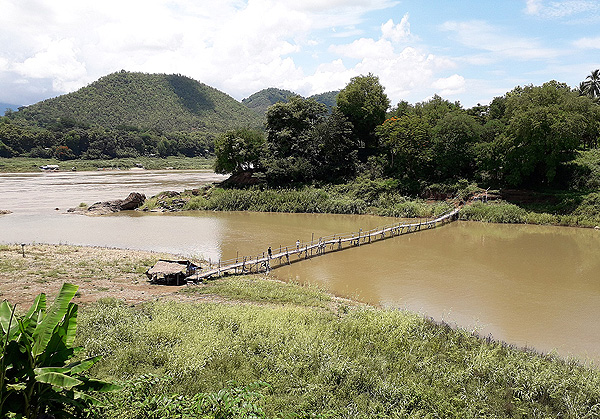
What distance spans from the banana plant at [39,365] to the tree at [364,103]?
46.4m

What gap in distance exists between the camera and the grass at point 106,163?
8281 cm

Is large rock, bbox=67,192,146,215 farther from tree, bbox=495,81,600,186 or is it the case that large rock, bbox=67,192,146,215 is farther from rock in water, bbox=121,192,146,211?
tree, bbox=495,81,600,186

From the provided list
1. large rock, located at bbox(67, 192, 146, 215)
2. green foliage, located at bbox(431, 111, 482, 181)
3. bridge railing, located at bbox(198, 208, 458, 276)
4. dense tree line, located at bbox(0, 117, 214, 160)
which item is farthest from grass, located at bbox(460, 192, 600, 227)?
dense tree line, located at bbox(0, 117, 214, 160)

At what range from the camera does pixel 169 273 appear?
57.4ft

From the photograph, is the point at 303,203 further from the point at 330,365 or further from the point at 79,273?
the point at 330,365

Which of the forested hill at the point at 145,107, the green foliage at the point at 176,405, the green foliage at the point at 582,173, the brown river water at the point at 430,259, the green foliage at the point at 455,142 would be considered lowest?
the brown river water at the point at 430,259

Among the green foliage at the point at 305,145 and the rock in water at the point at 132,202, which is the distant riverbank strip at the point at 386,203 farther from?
the green foliage at the point at 305,145

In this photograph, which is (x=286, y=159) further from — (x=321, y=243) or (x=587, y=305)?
(x=587, y=305)

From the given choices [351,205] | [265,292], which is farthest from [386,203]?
[265,292]

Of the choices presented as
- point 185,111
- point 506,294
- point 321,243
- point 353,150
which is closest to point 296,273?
point 321,243

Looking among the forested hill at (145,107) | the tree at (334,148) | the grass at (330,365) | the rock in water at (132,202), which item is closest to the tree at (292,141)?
the tree at (334,148)

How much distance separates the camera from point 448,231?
102ft

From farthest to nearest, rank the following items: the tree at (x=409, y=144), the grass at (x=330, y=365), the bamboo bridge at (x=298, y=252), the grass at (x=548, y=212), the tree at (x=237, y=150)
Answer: the tree at (x=237, y=150) < the tree at (x=409, y=144) < the grass at (x=548, y=212) < the bamboo bridge at (x=298, y=252) < the grass at (x=330, y=365)

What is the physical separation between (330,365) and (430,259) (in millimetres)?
15648
